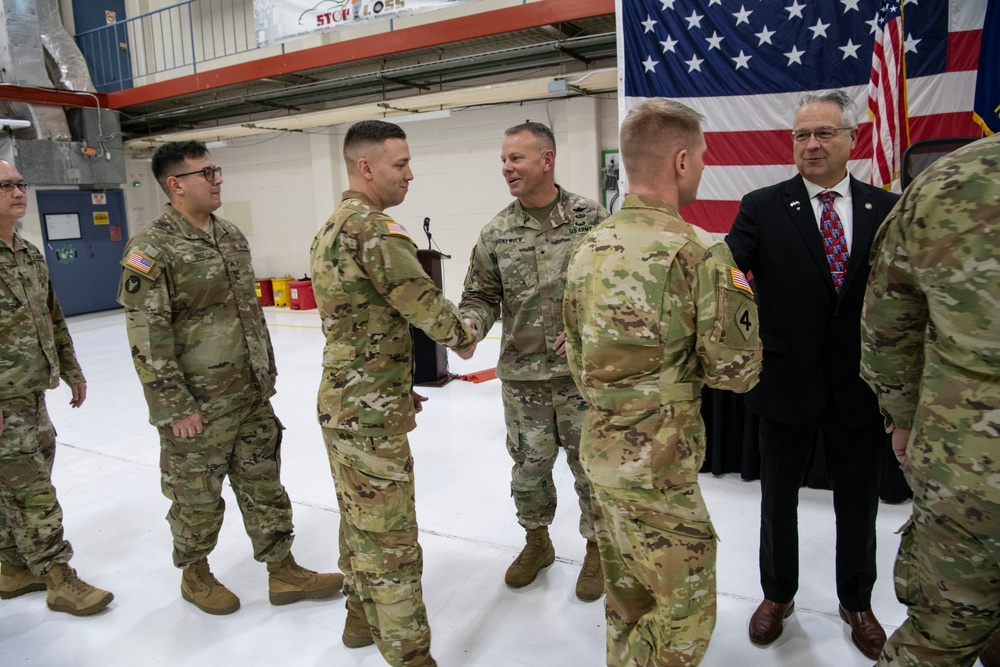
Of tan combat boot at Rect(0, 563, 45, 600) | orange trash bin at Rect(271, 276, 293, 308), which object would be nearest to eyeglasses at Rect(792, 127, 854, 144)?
tan combat boot at Rect(0, 563, 45, 600)

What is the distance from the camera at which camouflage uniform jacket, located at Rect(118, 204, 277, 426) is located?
2375 mm

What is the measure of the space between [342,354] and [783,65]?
13.8 ft

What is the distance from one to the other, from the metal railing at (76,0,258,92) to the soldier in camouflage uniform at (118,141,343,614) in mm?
9323

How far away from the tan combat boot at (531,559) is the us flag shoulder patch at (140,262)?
1763 mm

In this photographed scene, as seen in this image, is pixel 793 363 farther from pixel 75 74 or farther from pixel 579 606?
pixel 75 74

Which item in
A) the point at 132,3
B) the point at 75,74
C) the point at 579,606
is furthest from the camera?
the point at 132,3

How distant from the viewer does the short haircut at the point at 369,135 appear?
2070 mm

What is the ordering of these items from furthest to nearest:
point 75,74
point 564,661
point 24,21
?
point 75,74, point 24,21, point 564,661

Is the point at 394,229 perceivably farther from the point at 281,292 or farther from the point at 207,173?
the point at 281,292

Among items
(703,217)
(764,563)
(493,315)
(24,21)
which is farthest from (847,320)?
(24,21)

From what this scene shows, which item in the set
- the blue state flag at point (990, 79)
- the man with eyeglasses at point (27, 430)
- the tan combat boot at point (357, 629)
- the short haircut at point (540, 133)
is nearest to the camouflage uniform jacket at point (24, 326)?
the man with eyeglasses at point (27, 430)

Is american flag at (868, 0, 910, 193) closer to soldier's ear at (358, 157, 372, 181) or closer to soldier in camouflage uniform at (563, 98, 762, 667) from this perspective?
soldier in camouflage uniform at (563, 98, 762, 667)

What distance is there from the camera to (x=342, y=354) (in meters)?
2.06

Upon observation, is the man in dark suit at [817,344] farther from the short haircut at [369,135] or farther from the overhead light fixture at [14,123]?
the overhead light fixture at [14,123]
